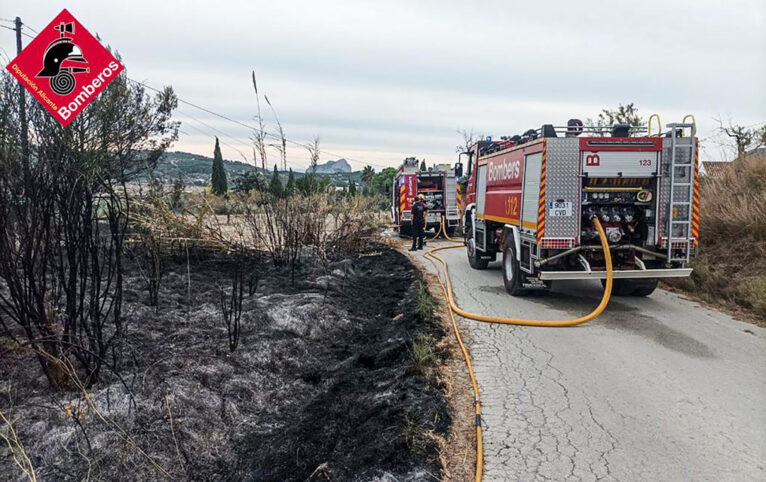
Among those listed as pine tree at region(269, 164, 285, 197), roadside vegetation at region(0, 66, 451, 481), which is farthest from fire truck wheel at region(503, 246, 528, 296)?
pine tree at region(269, 164, 285, 197)

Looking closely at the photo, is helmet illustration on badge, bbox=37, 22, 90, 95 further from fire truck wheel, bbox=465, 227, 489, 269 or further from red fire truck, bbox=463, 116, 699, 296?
fire truck wheel, bbox=465, 227, 489, 269

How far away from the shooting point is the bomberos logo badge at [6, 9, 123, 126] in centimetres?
655

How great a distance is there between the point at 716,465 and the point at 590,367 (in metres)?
1.93

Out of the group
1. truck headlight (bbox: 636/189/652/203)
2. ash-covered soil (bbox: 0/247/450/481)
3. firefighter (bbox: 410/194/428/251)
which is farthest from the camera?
firefighter (bbox: 410/194/428/251)

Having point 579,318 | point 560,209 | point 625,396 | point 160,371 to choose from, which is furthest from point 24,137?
point 579,318

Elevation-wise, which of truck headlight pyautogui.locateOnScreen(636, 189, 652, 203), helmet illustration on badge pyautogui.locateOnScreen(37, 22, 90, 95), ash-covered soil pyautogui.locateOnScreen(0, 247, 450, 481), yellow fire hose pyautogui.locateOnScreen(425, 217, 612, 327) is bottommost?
ash-covered soil pyautogui.locateOnScreen(0, 247, 450, 481)

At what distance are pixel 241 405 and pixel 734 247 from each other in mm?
9718

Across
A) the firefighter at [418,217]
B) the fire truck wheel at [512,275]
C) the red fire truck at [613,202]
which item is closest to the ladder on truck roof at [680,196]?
the red fire truck at [613,202]

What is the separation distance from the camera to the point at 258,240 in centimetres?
915

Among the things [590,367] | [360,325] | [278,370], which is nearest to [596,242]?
[590,367]

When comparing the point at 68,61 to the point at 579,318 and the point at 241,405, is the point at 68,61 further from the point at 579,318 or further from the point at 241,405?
the point at 579,318

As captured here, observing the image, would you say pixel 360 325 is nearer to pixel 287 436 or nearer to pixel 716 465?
pixel 287 436

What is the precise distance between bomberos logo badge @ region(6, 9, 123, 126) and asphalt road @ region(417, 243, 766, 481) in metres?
5.74

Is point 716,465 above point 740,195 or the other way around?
the other way around
